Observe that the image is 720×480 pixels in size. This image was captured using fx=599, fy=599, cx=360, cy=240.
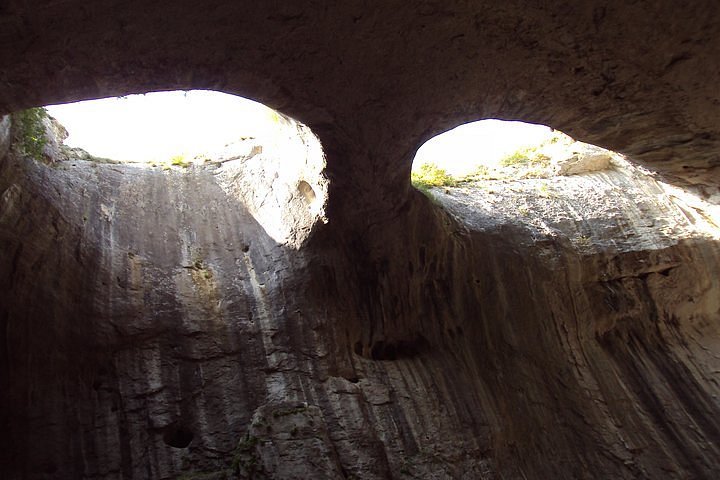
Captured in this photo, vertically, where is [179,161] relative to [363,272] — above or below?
above

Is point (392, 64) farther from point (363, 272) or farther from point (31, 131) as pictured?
point (31, 131)

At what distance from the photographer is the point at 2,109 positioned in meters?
5.21

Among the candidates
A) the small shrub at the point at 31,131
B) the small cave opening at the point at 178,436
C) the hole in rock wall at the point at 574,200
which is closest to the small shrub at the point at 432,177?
the hole in rock wall at the point at 574,200

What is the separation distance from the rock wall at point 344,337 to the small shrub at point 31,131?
0.17 metres

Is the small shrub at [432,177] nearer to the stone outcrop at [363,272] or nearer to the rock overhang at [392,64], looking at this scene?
the stone outcrop at [363,272]

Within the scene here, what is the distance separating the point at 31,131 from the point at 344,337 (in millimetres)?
4460

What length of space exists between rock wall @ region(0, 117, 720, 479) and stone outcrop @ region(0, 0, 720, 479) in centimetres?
3

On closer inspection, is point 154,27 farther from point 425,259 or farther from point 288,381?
point 425,259

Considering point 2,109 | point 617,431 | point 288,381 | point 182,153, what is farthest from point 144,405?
point 617,431

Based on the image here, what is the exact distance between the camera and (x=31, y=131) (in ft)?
22.2

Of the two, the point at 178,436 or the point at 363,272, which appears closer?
the point at 178,436

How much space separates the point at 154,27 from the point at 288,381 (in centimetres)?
418

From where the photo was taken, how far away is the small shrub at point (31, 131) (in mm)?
6595

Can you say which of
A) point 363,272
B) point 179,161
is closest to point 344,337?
point 363,272
